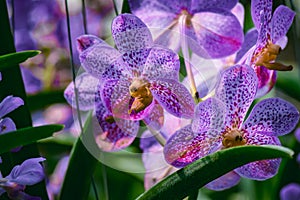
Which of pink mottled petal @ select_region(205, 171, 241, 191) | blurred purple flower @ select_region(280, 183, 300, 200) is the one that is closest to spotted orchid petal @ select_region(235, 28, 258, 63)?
pink mottled petal @ select_region(205, 171, 241, 191)

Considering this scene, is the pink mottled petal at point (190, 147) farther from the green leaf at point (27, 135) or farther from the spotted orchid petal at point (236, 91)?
the green leaf at point (27, 135)

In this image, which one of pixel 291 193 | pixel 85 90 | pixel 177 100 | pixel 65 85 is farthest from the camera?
pixel 65 85

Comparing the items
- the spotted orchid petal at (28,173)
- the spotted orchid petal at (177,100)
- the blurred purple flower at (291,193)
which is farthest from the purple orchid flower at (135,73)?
the blurred purple flower at (291,193)

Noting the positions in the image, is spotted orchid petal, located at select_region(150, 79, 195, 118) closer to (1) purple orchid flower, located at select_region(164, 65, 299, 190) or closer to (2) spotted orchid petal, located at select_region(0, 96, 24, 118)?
(1) purple orchid flower, located at select_region(164, 65, 299, 190)

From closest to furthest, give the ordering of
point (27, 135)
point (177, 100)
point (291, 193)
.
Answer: point (27, 135), point (177, 100), point (291, 193)

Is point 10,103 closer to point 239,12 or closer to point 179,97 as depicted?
point 179,97

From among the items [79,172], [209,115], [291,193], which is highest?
[209,115]

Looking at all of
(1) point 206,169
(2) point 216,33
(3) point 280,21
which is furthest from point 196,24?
(1) point 206,169
